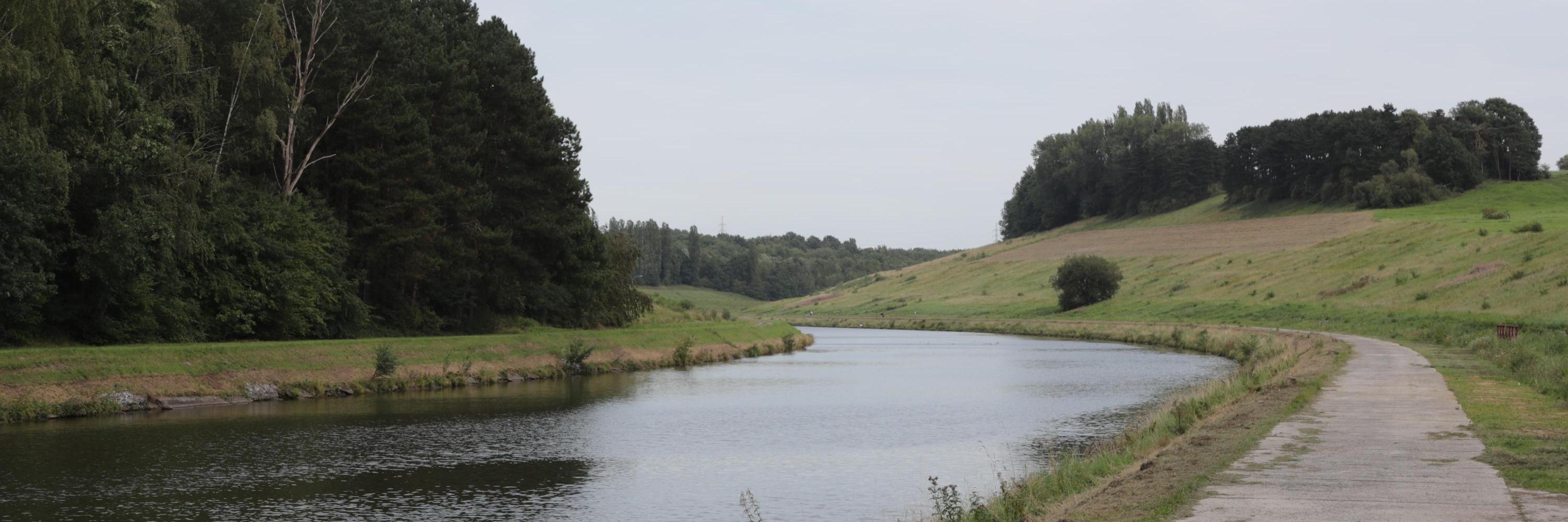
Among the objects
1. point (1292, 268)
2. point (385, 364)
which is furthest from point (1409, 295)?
point (385, 364)

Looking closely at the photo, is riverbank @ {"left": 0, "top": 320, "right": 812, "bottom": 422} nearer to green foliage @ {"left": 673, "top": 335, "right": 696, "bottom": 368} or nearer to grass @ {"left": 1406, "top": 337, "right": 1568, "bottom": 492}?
green foliage @ {"left": 673, "top": 335, "right": 696, "bottom": 368}

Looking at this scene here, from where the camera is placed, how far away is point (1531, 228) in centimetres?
7525

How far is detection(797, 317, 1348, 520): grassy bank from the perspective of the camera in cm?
1303

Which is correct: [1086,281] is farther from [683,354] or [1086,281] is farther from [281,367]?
[281,367]

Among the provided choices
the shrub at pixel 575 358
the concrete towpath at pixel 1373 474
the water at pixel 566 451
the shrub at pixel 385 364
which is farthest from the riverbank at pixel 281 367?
the concrete towpath at pixel 1373 474

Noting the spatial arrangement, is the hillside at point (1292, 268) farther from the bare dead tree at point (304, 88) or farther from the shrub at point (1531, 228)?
the bare dead tree at point (304, 88)

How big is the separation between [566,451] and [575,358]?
79.4 feet

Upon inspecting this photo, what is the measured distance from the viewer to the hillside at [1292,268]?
201 ft

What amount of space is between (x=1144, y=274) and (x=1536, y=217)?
1276 inches

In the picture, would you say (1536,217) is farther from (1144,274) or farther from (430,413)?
(430,413)

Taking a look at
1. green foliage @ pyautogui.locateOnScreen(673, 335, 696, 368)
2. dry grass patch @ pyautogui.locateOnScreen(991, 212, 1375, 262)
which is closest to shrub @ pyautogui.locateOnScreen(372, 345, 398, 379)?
green foliage @ pyautogui.locateOnScreen(673, 335, 696, 368)

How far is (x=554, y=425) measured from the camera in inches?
1152

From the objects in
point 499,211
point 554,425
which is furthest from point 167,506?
point 499,211

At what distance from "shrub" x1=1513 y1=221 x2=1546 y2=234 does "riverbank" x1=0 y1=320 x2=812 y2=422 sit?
181 ft
